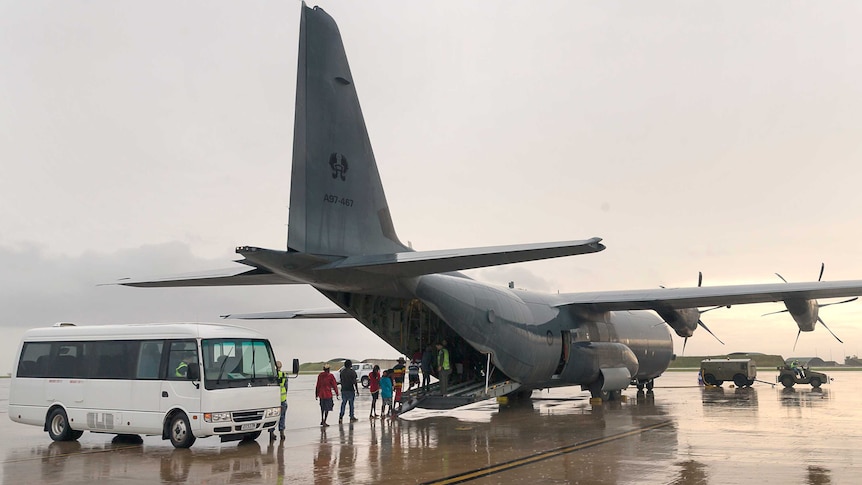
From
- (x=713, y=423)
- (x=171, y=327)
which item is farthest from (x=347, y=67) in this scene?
(x=713, y=423)

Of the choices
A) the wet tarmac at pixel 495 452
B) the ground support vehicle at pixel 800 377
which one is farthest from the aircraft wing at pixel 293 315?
the ground support vehicle at pixel 800 377

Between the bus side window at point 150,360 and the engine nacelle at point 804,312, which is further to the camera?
the engine nacelle at point 804,312

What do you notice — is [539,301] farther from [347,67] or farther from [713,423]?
[347,67]

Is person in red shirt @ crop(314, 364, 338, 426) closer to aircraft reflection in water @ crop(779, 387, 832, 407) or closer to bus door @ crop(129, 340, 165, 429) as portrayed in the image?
bus door @ crop(129, 340, 165, 429)

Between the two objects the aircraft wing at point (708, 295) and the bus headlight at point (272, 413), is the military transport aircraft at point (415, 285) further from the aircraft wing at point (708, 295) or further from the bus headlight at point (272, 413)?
the bus headlight at point (272, 413)

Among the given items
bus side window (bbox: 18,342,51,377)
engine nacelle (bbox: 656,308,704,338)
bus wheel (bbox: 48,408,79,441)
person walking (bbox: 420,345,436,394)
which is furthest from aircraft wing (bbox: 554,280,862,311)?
bus side window (bbox: 18,342,51,377)

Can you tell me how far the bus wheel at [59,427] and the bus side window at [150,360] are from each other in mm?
2143

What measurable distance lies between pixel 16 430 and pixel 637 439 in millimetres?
13533

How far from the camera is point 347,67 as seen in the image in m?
14.0

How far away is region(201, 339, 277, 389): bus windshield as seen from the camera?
41.2 feet

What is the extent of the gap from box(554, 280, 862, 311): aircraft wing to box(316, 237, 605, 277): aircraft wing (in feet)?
28.9

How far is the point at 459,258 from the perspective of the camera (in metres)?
11.9

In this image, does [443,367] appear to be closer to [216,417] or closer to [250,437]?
[250,437]

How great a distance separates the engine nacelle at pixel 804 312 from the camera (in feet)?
65.7
